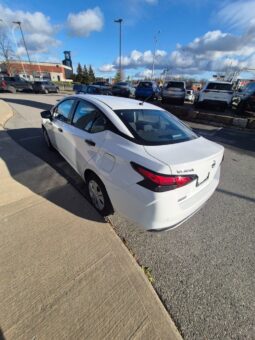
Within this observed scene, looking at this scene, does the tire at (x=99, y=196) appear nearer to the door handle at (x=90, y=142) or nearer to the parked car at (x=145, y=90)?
the door handle at (x=90, y=142)

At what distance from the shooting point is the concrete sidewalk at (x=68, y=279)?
1519 millimetres

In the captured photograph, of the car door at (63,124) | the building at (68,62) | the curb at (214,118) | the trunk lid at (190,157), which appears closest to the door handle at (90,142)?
the car door at (63,124)

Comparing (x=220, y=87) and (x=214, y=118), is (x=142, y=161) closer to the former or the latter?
(x=214, y=118)

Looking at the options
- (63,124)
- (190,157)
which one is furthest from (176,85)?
(190,157)

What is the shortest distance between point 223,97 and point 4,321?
39.4 ft

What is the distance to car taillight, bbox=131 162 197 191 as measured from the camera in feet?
5.83

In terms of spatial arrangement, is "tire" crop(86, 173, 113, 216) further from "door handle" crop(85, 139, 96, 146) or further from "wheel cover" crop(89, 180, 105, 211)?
"door handle" crop(85, 139, 96, 146)

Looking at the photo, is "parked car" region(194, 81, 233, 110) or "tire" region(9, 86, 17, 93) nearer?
"parked car" region(194, 81, 233, 110)

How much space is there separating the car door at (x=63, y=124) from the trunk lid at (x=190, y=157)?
1.82 m

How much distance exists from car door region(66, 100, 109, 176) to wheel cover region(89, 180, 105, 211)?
0.29 metres

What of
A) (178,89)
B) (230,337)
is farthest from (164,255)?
(178,89)

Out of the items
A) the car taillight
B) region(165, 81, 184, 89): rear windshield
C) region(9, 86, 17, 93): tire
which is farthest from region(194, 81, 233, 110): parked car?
region(9, 86, 17, 93): tire

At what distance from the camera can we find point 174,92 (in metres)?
13.4

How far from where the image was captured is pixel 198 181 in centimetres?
205
